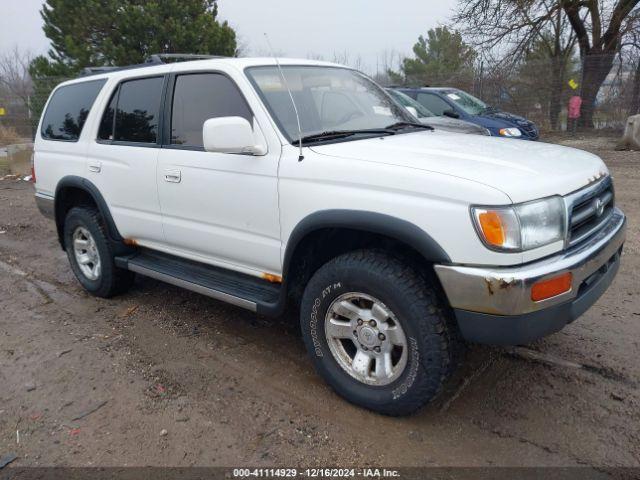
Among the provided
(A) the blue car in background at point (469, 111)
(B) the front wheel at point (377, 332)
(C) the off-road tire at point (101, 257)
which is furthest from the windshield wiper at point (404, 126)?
(A) the blue car in background at point (469, 111)

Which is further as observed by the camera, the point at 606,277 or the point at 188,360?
the point at 188,360

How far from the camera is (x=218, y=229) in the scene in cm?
358

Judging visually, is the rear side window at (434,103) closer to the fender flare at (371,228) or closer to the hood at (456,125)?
the hood at (456,125)

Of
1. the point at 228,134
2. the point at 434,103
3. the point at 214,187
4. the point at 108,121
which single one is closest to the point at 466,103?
the point at 434,103

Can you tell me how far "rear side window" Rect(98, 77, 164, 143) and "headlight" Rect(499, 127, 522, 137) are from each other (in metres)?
7.86

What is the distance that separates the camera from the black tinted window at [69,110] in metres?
4.72

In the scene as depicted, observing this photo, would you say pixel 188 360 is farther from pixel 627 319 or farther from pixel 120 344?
pixel 627 319

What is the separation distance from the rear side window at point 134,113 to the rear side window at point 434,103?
7.90 metres

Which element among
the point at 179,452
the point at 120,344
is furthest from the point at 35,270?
the point at 179,452

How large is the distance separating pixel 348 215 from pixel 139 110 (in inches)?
88.4

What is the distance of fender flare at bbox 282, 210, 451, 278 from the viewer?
2.56m

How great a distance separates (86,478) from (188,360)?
3.88 feet

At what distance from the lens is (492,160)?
2846 mm

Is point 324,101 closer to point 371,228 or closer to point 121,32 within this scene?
point 371,228
